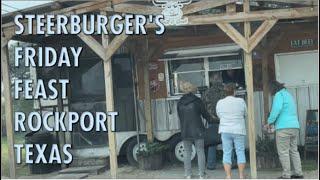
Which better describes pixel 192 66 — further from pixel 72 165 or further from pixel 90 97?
pixel 72 165

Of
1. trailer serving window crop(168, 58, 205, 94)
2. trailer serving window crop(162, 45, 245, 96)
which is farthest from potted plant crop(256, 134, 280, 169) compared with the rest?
trailer serving window crop(168, 58, 205, 94)

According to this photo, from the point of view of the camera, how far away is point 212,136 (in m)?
12.1

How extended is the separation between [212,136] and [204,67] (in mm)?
1994

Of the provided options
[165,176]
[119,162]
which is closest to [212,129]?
[165,176]

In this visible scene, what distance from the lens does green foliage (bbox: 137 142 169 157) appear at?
12562 millimetres

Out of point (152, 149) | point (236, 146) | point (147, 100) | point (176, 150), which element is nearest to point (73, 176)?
point (152, 149)

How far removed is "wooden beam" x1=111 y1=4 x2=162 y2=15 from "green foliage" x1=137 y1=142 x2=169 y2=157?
3.27m

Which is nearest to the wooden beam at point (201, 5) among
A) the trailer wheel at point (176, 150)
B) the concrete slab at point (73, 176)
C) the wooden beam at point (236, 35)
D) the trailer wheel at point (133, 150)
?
the wooden beam at point (236, 35)

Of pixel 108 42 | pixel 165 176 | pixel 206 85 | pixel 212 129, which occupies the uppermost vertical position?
pixel 108 42

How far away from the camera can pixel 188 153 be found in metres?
10.8

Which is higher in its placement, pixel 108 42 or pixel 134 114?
pixel 108 42

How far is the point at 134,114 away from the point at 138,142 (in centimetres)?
76

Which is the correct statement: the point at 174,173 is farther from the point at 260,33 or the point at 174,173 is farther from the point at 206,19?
the point at 260,33

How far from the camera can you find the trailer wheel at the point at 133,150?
516 inches
